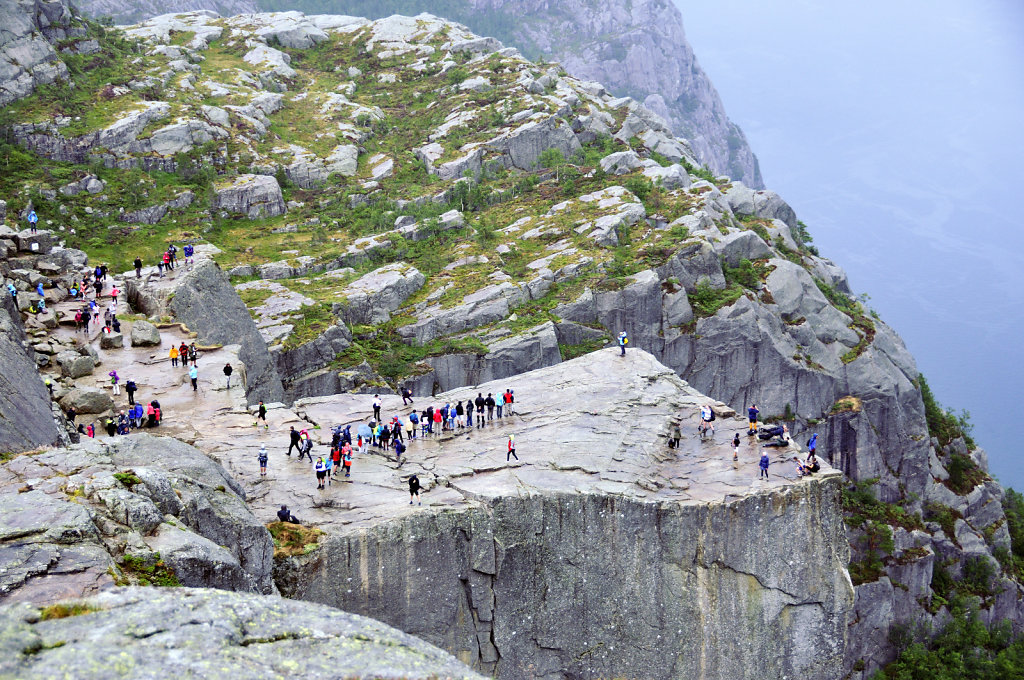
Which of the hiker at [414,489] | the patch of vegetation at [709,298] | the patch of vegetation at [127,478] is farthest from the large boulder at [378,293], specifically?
the patch of vegetation at [127,478]

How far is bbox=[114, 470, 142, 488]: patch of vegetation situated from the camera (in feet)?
67.6

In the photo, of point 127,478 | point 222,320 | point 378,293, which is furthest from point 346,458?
point 378,293

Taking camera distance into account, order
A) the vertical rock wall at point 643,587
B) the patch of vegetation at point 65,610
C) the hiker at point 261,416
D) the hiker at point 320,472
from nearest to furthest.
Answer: the patch of vegetation at point 65,610
the hiker at point 320,472
the vertical rock wall at point 643,587
the hiker at point 261,416

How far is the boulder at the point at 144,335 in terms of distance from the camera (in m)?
37.1

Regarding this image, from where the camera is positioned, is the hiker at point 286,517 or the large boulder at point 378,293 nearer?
the hiker at point 286,517

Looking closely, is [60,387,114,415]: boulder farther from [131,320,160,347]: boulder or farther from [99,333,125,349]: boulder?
[131,320,160,347]: boulder

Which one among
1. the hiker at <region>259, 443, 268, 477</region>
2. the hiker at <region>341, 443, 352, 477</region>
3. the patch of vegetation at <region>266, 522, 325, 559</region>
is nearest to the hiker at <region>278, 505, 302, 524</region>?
the patch of vegetation at <region>266, 522, 325, 559</region>

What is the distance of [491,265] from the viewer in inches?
2547

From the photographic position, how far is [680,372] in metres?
61.2

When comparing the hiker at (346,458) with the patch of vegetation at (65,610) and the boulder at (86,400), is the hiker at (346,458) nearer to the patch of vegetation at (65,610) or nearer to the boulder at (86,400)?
the boulder at (86,400)

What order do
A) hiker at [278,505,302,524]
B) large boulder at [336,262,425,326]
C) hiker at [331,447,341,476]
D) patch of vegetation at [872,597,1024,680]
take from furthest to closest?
1. large boulder at [336,262,425,326]
2. patch of vegetation at [872,597,1024,680]
3. hiker at [331,447,341,476]
4. hiker at [278,505,302,524]

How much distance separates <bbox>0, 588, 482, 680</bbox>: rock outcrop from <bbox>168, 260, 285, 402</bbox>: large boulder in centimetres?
2707

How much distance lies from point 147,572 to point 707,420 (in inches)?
961

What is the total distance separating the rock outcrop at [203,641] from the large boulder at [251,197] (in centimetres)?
6379
